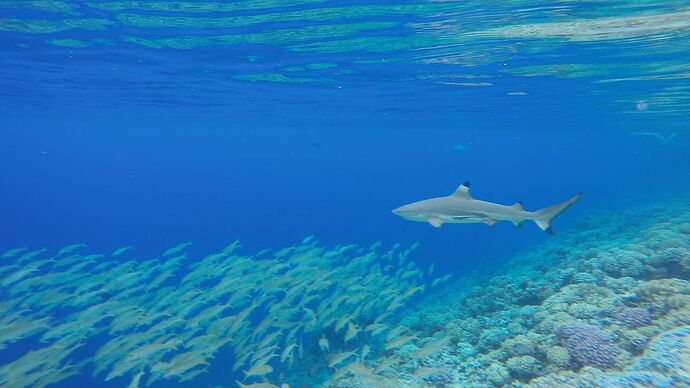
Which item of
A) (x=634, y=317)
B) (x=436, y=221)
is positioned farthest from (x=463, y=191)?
(x=634, y=317)

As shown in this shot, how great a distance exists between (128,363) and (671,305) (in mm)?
10205

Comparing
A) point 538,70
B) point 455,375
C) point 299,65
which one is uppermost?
point 299,65

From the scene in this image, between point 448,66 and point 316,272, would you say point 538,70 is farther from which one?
point 316,272

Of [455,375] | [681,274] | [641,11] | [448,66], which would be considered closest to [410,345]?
[455,375]

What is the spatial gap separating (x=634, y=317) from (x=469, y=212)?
3442 mm

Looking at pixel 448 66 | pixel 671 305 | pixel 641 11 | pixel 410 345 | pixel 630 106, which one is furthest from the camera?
pixel 630 106

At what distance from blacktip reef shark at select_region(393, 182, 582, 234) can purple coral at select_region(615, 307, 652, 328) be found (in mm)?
2134

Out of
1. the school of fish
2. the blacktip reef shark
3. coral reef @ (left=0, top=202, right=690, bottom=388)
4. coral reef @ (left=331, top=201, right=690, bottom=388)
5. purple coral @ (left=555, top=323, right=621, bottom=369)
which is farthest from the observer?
the school of fish

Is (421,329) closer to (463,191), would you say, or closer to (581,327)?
(581,327)

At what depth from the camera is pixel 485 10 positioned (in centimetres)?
1342

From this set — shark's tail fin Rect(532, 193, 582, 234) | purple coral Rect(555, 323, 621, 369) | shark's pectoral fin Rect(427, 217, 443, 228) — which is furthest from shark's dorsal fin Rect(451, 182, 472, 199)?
purple coral Rect(555, 323, 621, 369)

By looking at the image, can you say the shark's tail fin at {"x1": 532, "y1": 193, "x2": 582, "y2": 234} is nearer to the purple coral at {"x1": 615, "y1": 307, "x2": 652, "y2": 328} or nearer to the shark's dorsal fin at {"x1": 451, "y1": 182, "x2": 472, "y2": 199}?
the shark's dorsal fin at {"x1": 451, "y1": 182, "x2": 472, "y2": 199}

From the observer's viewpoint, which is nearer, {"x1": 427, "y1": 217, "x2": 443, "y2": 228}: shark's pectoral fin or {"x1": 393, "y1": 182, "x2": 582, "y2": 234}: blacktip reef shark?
{"x1": 393, "y1": 182, "x2": 582, "y2": 234}: blacktip reef shark

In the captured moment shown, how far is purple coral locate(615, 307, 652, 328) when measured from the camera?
780 centimetres
